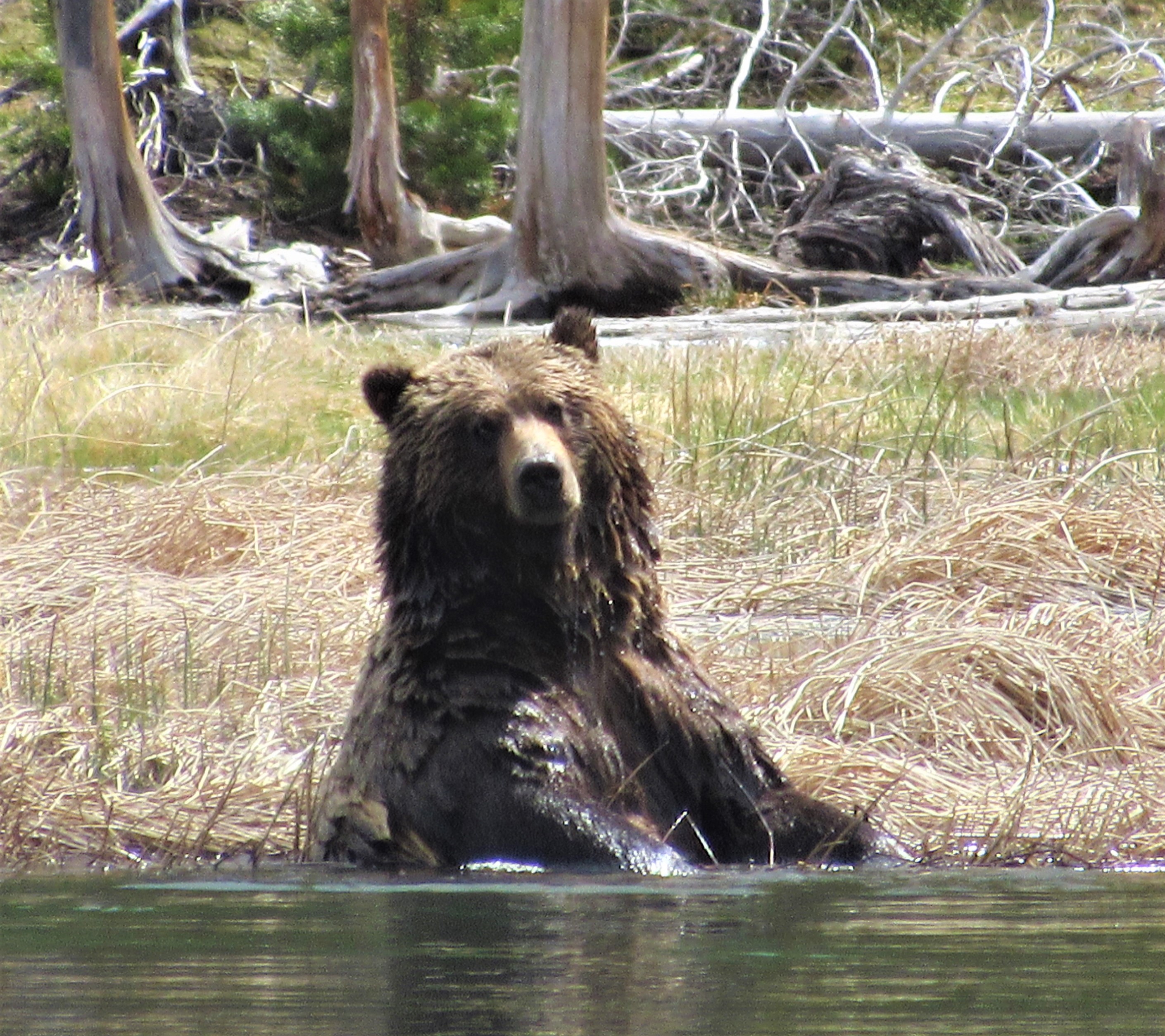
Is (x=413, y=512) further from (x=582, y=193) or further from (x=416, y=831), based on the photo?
(x=582, y=193)

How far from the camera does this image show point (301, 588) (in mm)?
7414

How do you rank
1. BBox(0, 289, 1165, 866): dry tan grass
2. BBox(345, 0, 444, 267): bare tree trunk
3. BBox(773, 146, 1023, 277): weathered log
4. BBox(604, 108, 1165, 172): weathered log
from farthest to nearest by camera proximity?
BBox(604, 108, 1165, 172): weathered log < BBox(345, 0, 444, 267): bare tree trunk < BBox(773, 146, 1023, 277): weathered log < BBox(0, 289, 1165, 866): dry tan grass

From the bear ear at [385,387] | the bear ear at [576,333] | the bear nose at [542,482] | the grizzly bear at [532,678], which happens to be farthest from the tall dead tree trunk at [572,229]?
the bear nose at [542,482]

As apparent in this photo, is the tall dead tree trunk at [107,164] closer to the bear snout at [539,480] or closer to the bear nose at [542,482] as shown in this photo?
the bear snout at [539,480]

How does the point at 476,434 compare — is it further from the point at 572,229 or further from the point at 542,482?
the point at 572,229

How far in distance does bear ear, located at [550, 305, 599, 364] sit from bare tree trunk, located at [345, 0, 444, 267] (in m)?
11.2

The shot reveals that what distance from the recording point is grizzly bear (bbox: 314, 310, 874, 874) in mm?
4605

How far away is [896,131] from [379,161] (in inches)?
205

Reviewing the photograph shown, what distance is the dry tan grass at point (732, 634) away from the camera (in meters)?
5.39

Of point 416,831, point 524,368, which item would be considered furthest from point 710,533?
point 416,831

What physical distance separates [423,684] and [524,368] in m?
0.92

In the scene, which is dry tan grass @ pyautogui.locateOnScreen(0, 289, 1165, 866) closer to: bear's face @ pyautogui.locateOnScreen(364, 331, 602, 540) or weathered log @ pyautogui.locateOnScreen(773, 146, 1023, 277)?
bear's face @ pyautogui.locateOnScreen(364, 331, 602, 540)

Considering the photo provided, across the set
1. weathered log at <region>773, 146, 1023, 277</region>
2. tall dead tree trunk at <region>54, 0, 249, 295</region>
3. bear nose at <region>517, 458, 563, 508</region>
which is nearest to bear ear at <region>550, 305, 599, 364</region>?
bear nose at <region>517, 458, 563, 508</region>

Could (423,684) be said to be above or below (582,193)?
below
